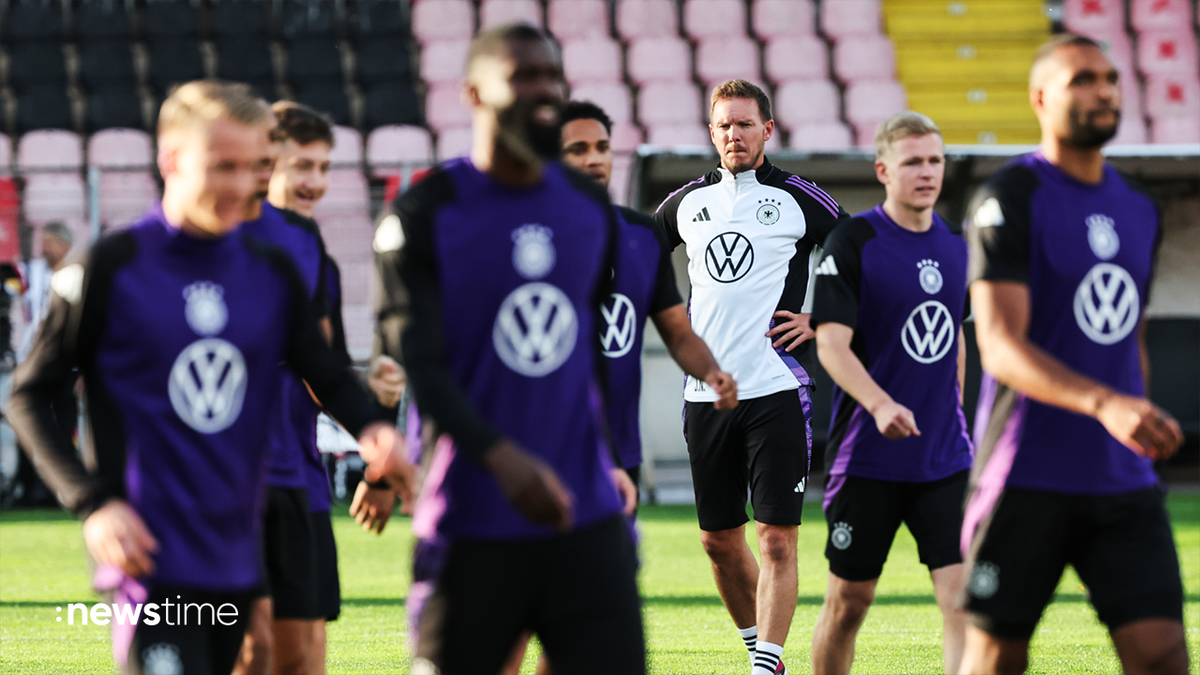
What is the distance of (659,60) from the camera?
1947 centimetres

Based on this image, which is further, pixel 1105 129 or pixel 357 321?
pixel 357 321

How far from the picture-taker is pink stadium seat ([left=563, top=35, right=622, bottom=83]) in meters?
19.2

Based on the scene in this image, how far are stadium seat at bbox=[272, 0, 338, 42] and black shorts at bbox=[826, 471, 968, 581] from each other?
52.1 feet

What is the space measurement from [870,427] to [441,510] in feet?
8.55

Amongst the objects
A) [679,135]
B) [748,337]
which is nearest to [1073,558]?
[748,337]

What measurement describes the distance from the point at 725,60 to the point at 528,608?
17049 mm

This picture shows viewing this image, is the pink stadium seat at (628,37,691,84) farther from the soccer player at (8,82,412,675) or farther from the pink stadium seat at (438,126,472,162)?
the soccer player at (8,82,412,675)

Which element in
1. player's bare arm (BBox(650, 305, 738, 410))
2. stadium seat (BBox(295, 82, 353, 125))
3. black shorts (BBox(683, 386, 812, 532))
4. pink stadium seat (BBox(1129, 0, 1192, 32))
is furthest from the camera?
pink stadium seat (BBox(1129, 0, 1192, 32))

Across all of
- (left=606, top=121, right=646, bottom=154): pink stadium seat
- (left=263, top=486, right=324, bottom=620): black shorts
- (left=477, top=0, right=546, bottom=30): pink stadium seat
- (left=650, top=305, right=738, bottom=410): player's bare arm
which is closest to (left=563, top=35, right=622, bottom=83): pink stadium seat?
(left=477, top=0, right=546, bottom=30): pink stadium seat

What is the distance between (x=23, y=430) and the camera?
3.16 metres

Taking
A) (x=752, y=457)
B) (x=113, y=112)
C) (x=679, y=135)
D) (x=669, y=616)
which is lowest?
(x=669, y=616)

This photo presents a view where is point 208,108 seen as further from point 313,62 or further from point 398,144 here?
point 313,62

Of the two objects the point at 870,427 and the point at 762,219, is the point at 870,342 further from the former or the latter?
the point at 762,219

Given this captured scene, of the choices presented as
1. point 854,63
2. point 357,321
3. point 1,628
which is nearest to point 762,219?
point 1,628
